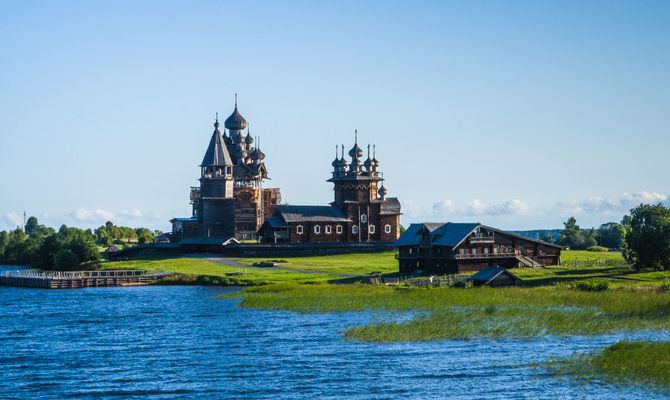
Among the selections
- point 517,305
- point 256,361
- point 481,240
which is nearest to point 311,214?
point 481,240

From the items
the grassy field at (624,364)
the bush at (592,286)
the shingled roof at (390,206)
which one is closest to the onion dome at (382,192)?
the shingled roof at (390,206)

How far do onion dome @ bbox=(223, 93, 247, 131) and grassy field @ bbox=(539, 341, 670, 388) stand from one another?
102m

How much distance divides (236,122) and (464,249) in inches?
2478

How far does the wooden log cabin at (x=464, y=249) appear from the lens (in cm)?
8200

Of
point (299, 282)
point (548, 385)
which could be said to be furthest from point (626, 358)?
point (299, 282)

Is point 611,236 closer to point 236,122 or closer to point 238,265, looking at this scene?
point 236,122

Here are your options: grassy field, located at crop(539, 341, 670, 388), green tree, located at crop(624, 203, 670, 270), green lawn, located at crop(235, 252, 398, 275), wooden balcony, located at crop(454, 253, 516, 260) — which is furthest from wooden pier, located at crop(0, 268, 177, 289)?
grassy field, located at crop(539, 341, 670, 388)

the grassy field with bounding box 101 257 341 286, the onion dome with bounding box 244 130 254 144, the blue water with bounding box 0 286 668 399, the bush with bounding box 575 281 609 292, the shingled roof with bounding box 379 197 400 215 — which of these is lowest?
the blue water with bounding box 0 286 668 399

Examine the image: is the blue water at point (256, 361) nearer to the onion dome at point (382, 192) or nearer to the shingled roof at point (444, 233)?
the shingled roof at point (444, 233)

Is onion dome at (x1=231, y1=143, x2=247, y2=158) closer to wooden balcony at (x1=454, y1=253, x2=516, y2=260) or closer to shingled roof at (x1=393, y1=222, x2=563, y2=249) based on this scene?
shingled roof at (x1=393, y1=222, x2=563, y2=249)

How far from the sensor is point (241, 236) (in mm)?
126375

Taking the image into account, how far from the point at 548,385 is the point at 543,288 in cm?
3114

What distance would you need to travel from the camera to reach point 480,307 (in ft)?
178

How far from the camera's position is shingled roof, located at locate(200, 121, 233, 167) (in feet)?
380
